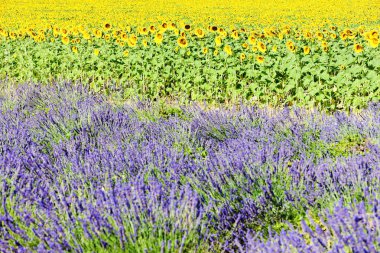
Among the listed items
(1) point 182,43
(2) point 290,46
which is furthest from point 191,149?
(1) point 182,43

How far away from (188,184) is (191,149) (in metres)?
0.95

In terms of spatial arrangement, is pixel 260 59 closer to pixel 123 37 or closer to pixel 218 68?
pixel 218 68

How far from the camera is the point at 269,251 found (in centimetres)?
187

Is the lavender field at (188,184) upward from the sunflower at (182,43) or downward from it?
downward

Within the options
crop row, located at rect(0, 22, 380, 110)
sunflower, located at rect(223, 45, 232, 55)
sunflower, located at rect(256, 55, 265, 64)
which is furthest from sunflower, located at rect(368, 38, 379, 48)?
sunflower, located at rect(223, 45, 232, 55)

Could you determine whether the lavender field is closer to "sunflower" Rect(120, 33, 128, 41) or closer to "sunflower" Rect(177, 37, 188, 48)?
"sunflower" Rect(177, 37, 188, 48)

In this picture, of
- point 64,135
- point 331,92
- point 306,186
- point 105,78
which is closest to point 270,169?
point 306,186

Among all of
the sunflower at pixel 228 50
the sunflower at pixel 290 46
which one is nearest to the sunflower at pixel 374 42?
the sunflower at pixel 290 46

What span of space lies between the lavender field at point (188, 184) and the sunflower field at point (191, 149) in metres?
0.01

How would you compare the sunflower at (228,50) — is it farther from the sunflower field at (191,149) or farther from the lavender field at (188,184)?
the lavender field at (188,184)

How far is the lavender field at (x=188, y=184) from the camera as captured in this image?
6.93 ft

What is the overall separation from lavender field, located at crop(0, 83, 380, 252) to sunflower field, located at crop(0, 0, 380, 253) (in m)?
0.01

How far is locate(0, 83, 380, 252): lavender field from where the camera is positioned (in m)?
2.11

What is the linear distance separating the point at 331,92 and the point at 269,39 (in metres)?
2.36
